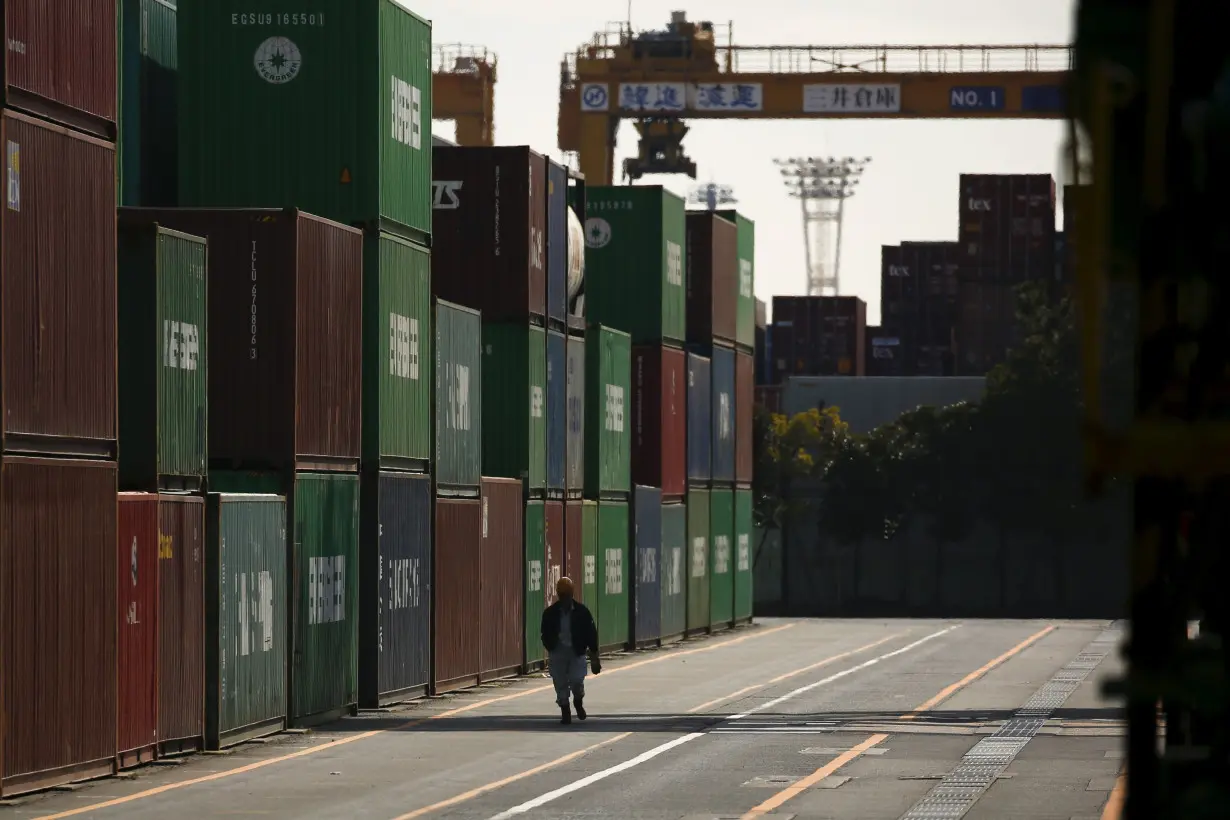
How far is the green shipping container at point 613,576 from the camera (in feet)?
139

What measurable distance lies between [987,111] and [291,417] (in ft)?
155

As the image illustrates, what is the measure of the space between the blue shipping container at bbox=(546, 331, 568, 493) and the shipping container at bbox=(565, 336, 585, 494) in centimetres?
31

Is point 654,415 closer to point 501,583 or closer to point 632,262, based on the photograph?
point 632,262

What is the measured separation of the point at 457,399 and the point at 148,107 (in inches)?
230

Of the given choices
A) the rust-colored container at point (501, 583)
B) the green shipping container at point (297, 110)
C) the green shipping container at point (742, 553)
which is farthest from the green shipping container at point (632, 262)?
the green shipping container at point (297, 110)

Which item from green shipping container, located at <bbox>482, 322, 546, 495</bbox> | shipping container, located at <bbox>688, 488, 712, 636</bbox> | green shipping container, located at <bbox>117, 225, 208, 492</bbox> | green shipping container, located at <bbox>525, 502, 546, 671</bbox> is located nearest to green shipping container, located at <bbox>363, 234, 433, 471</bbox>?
green shipping container, located at <bbox>482, 322, 546, 495</bbox>

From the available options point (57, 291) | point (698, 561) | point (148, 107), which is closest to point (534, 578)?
point (148, 107)

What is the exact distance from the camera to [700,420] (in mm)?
51688

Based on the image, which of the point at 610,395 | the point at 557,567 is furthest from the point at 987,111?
the point at 557,567

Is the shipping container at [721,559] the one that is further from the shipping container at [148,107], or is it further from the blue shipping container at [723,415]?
the shipping container at [148,107]

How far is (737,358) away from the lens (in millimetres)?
56000

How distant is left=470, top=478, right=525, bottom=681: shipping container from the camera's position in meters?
33.8

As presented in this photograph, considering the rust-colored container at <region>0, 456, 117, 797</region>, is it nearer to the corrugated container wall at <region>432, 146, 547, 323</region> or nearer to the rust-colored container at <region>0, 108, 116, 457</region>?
the rust-colored container at <region>0, 108, 116, 457</region>

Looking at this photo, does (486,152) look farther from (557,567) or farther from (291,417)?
(291,417)
